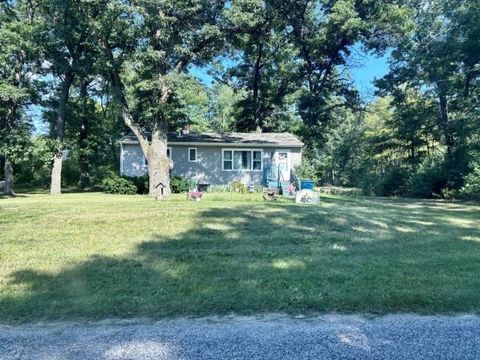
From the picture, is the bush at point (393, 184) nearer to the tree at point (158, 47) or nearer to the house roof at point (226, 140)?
the house roof at point (226, 140)

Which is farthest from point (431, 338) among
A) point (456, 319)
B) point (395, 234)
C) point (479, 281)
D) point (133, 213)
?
point (133, 213)


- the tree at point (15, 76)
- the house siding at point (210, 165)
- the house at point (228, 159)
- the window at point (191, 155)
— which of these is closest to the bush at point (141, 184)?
the house at point (228, 159)

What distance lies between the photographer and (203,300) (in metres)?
4.62

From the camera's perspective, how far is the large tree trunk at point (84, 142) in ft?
100

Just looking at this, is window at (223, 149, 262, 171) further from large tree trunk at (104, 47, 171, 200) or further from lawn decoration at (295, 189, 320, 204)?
lawn decoration at (295, 189, 320, 204)

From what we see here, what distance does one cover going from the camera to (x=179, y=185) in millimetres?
23781

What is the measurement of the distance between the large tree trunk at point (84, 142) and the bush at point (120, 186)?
8382 mm

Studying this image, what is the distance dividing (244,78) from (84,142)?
41.5ft

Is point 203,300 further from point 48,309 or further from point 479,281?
point 479,281

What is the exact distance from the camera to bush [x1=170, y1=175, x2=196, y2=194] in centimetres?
2370

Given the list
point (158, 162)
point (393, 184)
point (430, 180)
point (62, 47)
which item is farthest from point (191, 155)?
point (430, 180)

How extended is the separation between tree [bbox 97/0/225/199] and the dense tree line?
58 mm

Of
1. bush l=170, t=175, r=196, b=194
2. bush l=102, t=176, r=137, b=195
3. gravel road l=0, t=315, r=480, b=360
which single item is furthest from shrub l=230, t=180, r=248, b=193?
gravel road l=0, t=315, r=480, b=360

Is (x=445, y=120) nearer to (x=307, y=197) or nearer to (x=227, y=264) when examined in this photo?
(x=307, y=197)
